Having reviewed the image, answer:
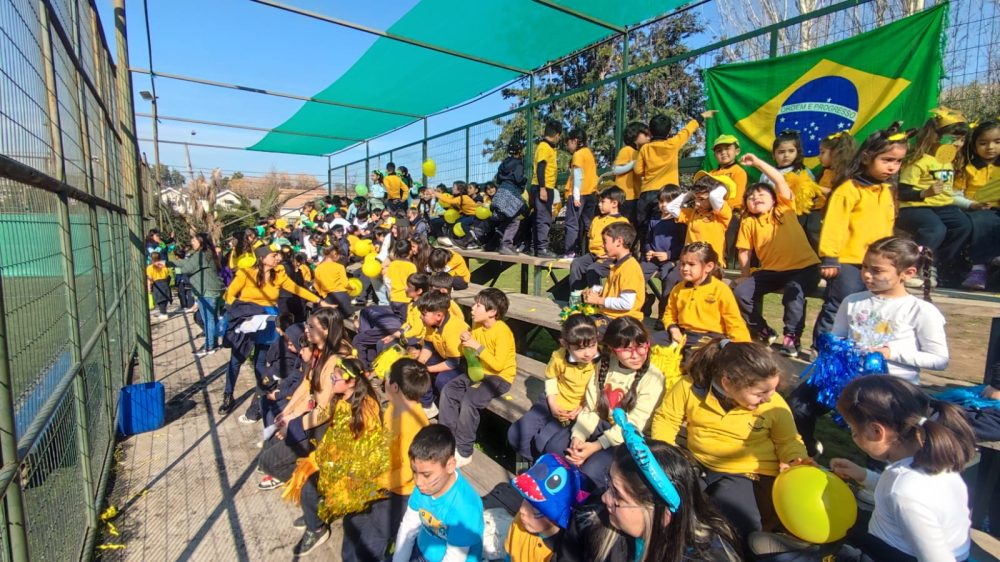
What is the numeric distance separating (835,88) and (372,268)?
234 inches

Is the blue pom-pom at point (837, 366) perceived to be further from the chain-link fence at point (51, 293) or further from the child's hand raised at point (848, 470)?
the chain-link fence at point (51, 293)

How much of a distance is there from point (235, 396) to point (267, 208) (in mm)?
17543

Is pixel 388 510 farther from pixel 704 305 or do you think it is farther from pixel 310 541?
pixel 704 305

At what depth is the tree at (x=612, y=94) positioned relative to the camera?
6586 mm

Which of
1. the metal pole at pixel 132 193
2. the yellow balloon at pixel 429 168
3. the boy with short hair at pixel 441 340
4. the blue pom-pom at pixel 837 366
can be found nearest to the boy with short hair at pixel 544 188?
the boy with short hair at pixel 441 340

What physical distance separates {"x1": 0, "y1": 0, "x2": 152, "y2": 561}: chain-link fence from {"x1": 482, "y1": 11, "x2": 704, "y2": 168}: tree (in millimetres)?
5320

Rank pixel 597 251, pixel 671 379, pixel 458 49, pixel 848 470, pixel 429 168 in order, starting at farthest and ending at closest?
pixel 429 168 → pixel 458 49 → pixel 597 251 → pixel 671 379 → pixel 848 470

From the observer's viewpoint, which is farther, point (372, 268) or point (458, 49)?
point (458, 49)

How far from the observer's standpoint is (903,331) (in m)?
2.35

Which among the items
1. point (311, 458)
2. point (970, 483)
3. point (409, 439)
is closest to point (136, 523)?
point (311, 458)

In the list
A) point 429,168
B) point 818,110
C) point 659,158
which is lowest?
point 659,158

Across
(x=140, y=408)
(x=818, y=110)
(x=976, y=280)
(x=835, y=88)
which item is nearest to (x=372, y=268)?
(x=140, y=408)

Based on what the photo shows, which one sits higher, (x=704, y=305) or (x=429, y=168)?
(x=429, y=168)

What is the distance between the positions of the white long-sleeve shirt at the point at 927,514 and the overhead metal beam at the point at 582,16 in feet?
20.3
